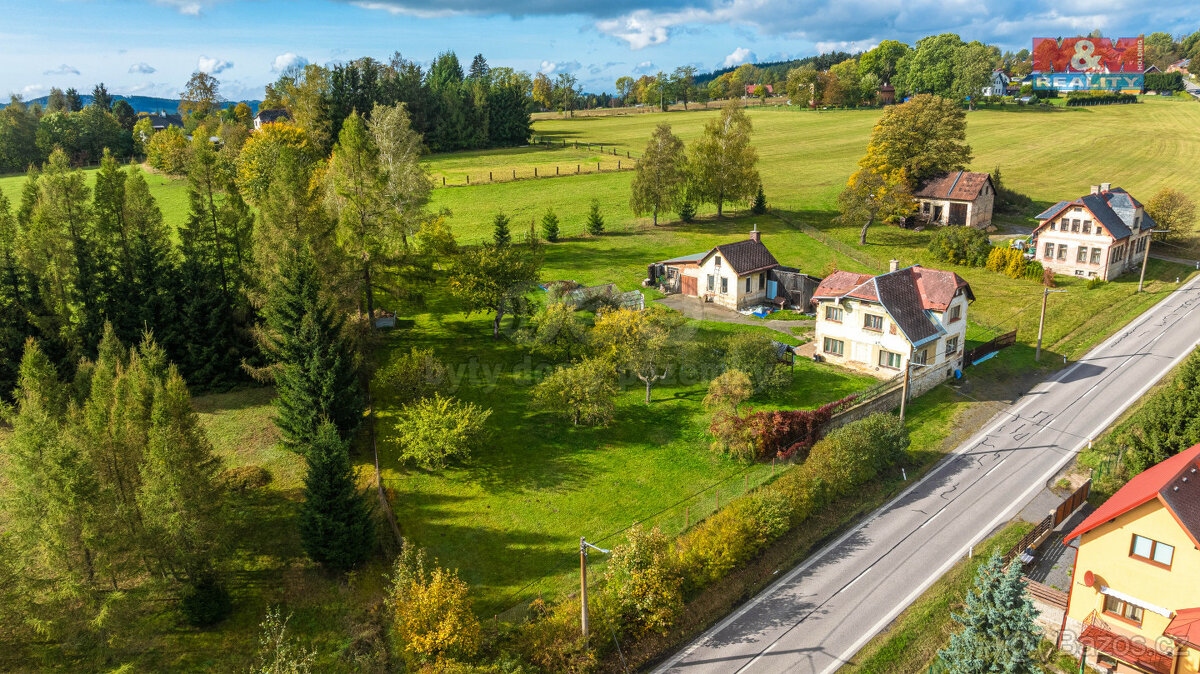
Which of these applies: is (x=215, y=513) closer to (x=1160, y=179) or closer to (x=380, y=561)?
(x=380, y=561)

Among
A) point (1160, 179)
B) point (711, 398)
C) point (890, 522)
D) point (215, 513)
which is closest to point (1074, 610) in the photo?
point (890, 522)

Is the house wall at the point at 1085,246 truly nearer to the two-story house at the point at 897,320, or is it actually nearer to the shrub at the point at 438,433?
the two-story house at the point at 897,320

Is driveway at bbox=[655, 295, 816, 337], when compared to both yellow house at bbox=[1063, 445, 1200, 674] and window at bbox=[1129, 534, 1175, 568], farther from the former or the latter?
window at bbox=[1129, 534, 1175, 568]

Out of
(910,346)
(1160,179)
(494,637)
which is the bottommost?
(494,637)

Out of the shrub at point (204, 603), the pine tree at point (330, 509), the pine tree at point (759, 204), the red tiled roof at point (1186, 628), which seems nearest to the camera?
the red tiled roof at point (1186, 628)

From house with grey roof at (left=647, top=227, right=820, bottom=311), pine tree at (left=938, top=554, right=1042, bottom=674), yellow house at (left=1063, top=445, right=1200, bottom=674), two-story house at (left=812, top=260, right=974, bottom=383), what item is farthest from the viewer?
house with grey roof at (left=647, top=227, right=820, bottom=311)

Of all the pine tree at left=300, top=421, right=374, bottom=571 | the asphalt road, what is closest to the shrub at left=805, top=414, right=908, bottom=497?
the asphalt road

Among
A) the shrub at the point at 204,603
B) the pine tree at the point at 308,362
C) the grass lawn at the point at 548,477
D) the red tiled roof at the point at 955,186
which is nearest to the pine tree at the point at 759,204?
the red tiled roof at the point at 955,186
